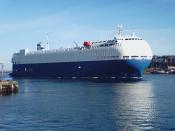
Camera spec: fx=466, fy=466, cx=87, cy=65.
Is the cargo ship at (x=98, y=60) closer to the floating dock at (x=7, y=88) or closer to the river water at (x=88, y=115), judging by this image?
the floating dock at (x=7, y=88)

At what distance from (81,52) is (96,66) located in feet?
36.3

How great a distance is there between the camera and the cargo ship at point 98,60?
398 ft

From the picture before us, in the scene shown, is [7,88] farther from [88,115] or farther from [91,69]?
[91,69]

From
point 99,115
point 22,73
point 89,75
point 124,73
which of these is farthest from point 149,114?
point 22,73

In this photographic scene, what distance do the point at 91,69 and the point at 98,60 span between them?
3.54 meters

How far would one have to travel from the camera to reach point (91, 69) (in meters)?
130

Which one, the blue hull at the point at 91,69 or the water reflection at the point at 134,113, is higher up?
the blue hull at the point at 91,69

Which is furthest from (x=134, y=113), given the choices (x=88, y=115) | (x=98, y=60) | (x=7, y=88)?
(x=98, y=60)

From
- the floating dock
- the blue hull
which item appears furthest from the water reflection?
the blue hull

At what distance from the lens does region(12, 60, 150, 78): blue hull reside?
12050 cm

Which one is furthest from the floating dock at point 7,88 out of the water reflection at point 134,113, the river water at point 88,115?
the water reflection at point 134,113

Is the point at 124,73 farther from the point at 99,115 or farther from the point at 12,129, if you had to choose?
the point at 12,129

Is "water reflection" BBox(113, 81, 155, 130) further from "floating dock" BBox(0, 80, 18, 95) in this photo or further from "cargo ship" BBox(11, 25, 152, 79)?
"cargo ship" BBox(11, 25, 152, 79)

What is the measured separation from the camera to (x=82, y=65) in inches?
5266
